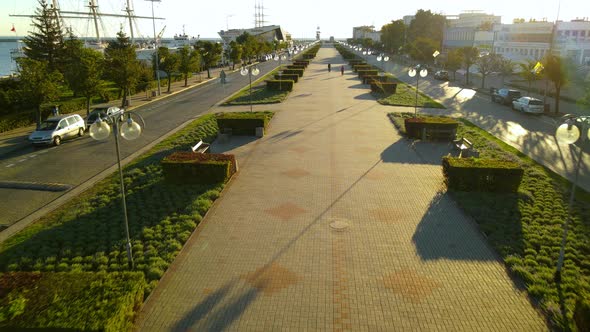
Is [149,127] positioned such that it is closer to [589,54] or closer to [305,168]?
[305,168]

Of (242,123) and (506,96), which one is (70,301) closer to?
(242,123)

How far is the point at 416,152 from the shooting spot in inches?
828

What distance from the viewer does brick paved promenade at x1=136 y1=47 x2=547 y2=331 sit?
8.69m

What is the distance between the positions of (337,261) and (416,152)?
11777 millimetres

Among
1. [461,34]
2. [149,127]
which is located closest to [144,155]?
[149,127]

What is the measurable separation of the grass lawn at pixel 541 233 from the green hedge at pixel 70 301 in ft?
28.2

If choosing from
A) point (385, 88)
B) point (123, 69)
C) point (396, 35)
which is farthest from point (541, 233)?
point (396, 35)

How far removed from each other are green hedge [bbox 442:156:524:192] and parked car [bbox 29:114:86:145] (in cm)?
2034

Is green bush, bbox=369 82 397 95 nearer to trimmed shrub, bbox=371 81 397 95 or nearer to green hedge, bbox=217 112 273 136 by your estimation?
trimmed shrub, bbox=371 81 397 95

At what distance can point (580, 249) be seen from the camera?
11.4 meters

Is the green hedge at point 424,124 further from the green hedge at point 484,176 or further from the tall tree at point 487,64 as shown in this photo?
the tall tree at point 487,64

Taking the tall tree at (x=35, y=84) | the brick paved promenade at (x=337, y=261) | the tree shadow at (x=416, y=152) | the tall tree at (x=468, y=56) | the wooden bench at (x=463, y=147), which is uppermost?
the tall tree at (x=468, y=56)

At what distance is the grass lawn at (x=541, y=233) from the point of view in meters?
9.43

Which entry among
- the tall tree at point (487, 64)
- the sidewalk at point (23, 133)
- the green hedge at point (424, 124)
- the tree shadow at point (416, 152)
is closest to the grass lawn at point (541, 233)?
the tree shadow at point (416, 152)
